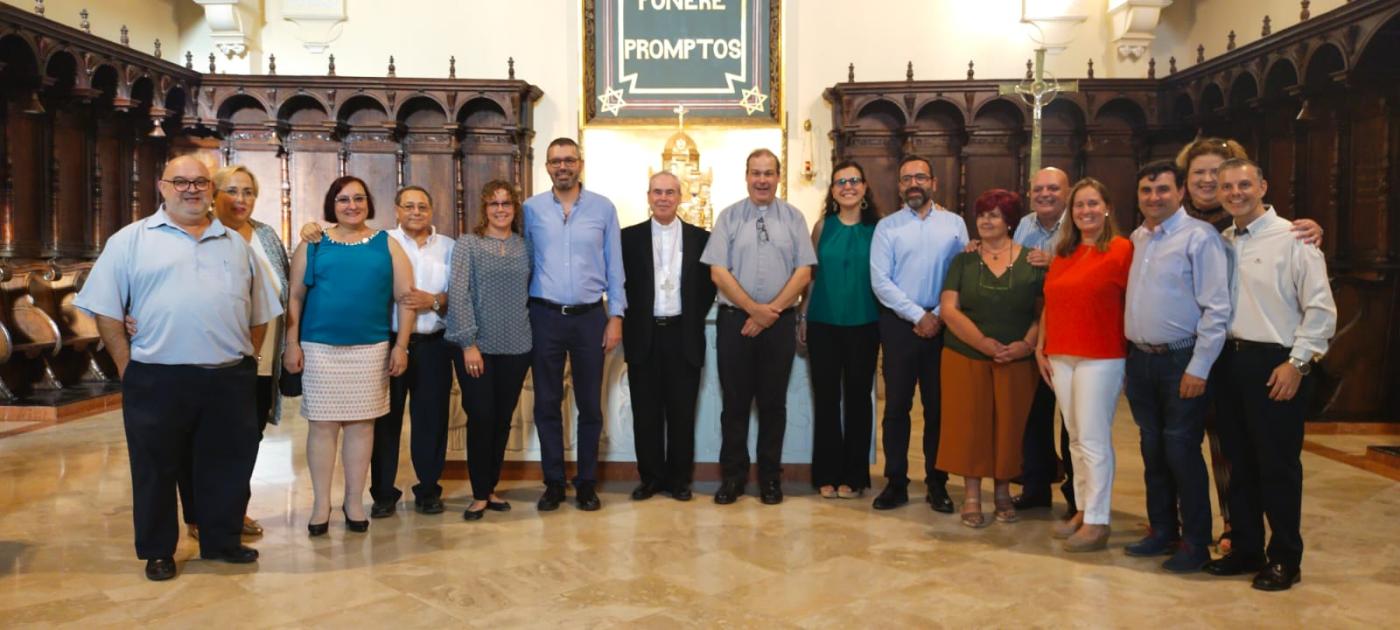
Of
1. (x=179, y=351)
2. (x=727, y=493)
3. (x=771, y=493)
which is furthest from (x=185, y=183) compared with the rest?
(x=771, y=493)

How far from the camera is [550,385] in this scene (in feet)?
14.2

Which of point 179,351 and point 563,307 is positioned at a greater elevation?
point 563,307

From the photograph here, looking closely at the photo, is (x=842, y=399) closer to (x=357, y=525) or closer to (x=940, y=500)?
(x=940, y=500)

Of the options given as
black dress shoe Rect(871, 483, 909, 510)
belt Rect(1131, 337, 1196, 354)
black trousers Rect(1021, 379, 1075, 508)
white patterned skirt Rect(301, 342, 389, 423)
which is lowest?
black dress shoe Rect(871, 483, 909, 510)

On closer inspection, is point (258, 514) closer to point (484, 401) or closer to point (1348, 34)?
point (484, 401)

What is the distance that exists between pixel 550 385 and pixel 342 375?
88cm

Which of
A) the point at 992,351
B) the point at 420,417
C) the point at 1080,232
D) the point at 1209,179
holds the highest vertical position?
the point at 1209,179

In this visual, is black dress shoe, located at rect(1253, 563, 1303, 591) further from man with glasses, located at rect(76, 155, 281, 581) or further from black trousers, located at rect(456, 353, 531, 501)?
man with glasses, located at rect(76, 155, 281, 581)

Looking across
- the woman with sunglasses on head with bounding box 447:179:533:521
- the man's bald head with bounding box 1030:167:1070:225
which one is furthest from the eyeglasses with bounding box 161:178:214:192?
the man's bald head with bounding box 1030:167:1070:225

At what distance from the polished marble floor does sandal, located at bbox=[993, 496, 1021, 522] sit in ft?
0.23

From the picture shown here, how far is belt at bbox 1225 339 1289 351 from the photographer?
10.4 feet

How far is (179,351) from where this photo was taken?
3.31 metres

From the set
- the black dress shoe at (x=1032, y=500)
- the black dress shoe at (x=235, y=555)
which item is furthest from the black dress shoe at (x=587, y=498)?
the black dress shoe at (x=1032, y=500)

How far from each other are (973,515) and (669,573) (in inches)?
54.6
